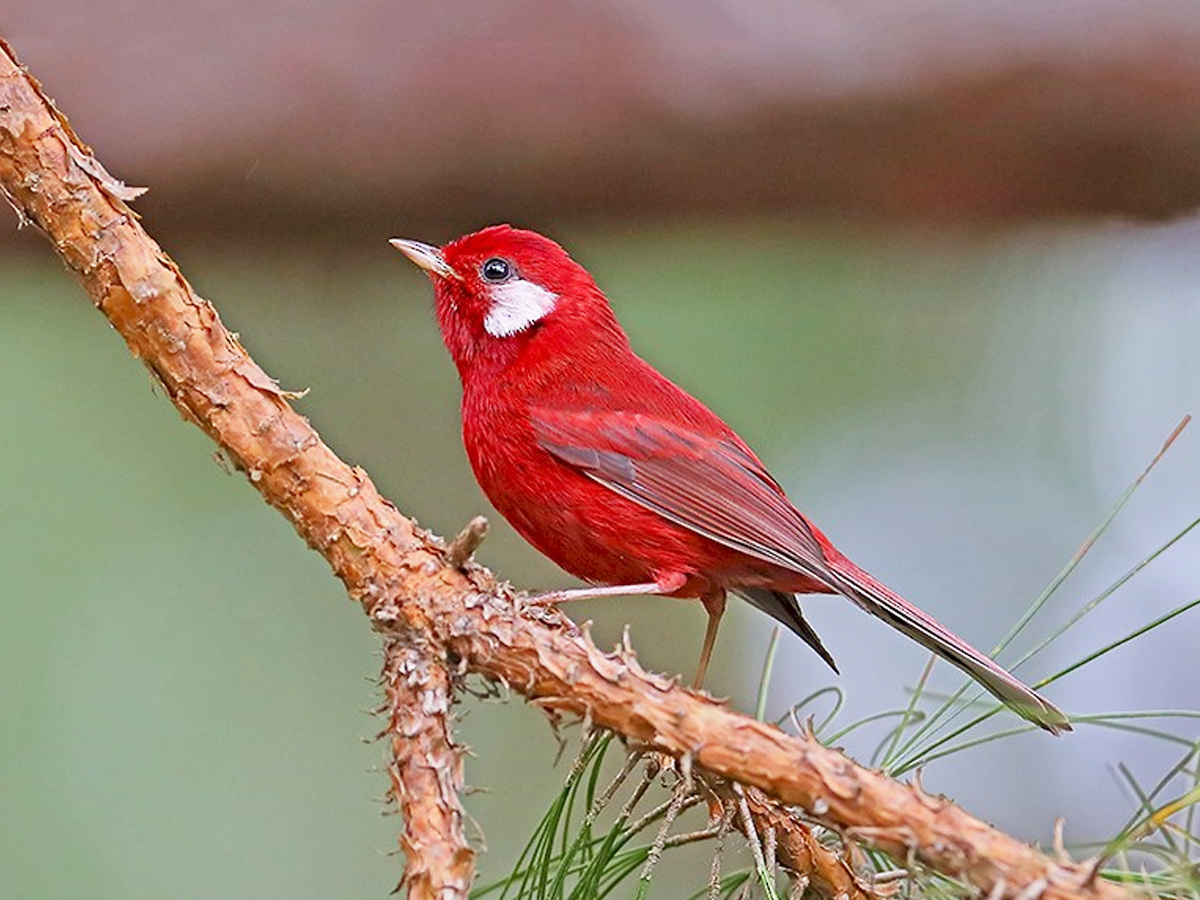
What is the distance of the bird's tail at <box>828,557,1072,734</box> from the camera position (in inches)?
83.8

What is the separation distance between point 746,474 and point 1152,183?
52.7 inches

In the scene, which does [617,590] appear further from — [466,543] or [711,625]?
[466,543]

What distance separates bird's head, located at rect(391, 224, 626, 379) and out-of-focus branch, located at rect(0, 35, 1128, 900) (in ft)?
3.36

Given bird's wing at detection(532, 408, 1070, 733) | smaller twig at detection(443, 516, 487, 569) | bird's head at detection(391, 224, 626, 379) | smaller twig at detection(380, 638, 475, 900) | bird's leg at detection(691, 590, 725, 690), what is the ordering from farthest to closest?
bird's head at detection(391, 224, 626, 379) < bird's wing at detection(532, 408, 1070, 733) < bird's leg at detection(691, 590, 725, 690) < smaller twig at detection(443, 516, 487, 569) < smaller twig at detection(380, 638, 475, 900)

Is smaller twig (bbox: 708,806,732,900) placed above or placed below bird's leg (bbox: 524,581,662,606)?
below

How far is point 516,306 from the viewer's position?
2.95 meters

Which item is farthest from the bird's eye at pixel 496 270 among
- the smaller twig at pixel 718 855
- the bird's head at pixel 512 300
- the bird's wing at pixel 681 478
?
the smaller twig at pixel 718 855

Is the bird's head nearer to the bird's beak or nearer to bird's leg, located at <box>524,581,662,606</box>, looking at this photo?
the bird's beak

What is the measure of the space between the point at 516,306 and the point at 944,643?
100 centimetres

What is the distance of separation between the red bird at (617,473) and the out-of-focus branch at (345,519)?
2.44 ft

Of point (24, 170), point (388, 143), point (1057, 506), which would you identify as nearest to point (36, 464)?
point (388, 143)

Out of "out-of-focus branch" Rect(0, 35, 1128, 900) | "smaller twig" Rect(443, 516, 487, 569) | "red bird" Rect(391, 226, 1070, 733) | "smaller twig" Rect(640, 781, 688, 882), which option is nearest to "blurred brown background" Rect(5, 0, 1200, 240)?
"red bird" Rect(391, 226, 1070, 733)

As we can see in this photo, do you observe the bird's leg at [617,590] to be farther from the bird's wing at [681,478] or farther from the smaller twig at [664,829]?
the smaller twig at [664,829]

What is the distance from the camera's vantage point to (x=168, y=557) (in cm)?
670
